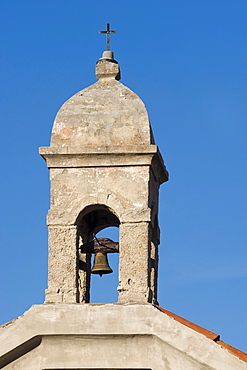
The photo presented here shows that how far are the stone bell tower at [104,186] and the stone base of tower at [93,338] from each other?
0.61 meters

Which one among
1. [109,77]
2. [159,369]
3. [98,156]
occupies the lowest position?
[159,369]

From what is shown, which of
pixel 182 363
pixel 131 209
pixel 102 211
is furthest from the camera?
pixel 102 211

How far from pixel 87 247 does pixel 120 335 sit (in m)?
1.97

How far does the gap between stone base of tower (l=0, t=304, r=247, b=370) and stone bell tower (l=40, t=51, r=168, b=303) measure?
61 centimetres

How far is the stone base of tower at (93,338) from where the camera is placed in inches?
590

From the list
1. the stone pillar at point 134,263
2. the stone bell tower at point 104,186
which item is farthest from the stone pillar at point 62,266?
the stone pillar at point 134,263

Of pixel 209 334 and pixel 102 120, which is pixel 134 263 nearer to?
pixel 209 334

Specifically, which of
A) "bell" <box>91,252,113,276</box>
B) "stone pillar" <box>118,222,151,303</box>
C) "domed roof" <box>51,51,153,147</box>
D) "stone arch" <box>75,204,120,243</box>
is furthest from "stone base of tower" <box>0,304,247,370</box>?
"domed roof" <box>51,51,153,147</box>

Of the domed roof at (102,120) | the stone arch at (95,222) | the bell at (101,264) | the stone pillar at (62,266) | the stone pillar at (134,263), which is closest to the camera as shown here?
the stone pillar at (134,263)

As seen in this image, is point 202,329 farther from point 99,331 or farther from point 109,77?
point 109,77

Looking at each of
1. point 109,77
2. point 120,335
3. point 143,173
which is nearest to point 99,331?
point 120,335

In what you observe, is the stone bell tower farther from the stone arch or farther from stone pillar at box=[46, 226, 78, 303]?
the stone arch

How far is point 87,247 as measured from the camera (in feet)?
54.8

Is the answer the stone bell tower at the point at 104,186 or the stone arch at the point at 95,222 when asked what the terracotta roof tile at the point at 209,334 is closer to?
the stone bell tower at the point at 104,186
